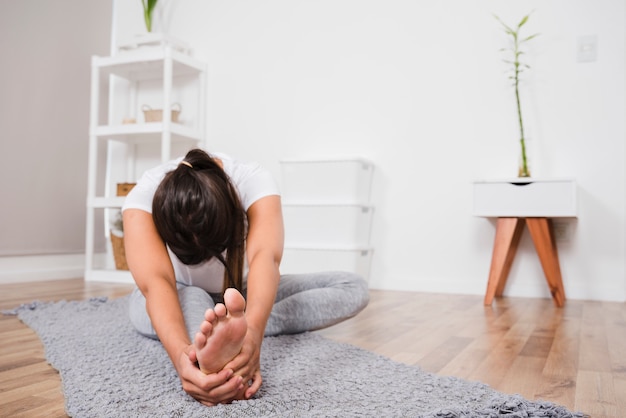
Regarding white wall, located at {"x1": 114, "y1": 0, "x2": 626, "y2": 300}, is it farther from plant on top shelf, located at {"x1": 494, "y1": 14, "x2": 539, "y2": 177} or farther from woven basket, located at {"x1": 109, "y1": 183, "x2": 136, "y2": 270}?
woven basket, located at {"x1": 109, "y1": 183, "x2": 136, "y2": 270}

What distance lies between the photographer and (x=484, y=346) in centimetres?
143

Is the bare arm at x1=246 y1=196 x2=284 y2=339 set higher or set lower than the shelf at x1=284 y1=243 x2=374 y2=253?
higher

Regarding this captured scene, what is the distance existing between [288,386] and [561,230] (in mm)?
1929

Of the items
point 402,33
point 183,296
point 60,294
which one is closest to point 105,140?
point 60,294

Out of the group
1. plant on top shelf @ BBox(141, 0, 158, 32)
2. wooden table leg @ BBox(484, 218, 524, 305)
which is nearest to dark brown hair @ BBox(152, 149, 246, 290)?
wooden table leg @ BBox(484, 218, 524, 305)

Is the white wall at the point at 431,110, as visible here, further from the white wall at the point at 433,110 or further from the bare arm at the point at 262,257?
the bare arm at the point at 262,257

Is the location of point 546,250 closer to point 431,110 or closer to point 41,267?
point 431,110

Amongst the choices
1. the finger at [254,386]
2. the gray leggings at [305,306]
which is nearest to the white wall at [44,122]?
the gray leggings at [305,306]

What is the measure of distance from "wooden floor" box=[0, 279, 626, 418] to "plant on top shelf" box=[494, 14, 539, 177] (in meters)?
0.59

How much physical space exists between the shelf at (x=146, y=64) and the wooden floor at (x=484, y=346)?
53.9 inches

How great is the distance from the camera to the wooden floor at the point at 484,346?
3.28 ft

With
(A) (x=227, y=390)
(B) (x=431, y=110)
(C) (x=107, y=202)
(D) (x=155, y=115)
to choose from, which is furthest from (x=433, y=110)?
(A) (x=227, y=390)

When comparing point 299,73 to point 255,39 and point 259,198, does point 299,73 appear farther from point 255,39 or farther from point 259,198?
point 259,198

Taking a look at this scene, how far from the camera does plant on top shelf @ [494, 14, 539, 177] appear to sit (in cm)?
244
